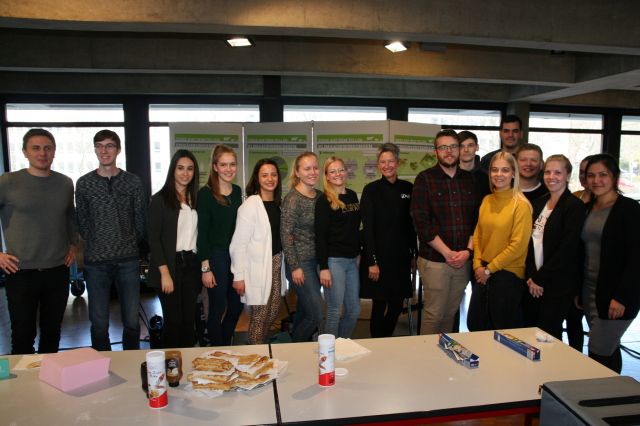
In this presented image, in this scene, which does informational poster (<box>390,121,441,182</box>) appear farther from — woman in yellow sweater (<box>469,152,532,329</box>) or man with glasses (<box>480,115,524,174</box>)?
woman in yellow sweater (<box>469,152,532,329</box>)

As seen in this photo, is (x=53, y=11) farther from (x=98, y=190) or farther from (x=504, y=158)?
(x=504, y=158)

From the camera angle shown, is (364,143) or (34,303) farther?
(364,143)

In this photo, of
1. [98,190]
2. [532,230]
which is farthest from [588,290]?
[98,190]

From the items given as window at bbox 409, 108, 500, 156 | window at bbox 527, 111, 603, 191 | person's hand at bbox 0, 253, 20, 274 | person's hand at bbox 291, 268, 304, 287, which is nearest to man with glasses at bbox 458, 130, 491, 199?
person's hand at bbox 291, 268, 304, 287

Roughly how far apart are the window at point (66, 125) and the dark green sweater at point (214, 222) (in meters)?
4.18

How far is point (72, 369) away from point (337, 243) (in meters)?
1.70

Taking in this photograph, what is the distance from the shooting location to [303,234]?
284cm

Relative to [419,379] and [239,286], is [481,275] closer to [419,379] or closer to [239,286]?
[419,379]

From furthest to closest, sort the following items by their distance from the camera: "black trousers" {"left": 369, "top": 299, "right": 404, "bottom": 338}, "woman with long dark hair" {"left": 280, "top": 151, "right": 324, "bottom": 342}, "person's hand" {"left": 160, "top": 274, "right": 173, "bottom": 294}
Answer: "black trousers" {"left": 369, "top": 299, "right": 404, "bottom": 338} → "woman with long dark hair" {"left": 280, "top": 151, "right": 324, "bottom": 342} → "person's hand" {"left": 160, "top": 274, "right": 173, "bottom": 294}

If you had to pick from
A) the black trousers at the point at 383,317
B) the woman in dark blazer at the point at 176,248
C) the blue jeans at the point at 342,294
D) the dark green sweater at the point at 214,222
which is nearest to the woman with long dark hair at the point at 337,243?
the blue jeans at the point at 342,294

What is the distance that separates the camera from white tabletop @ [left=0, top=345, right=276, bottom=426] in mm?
1330

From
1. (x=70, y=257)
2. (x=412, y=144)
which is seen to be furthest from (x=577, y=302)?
(x=70, y=257)

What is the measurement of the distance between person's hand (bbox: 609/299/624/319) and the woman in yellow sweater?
47 cm

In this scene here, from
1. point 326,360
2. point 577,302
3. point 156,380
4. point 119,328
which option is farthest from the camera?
point 119,328
